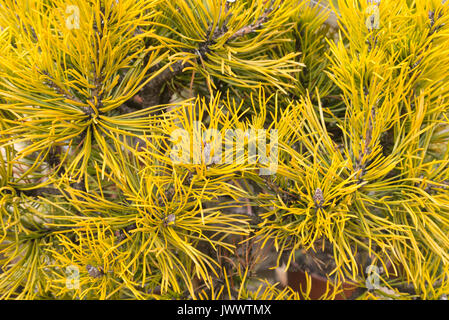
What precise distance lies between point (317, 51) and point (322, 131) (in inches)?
5.1

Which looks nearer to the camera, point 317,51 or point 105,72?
point 105,72

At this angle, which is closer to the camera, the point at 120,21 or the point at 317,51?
the point at 120,21

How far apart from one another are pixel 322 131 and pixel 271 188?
70 millimetres

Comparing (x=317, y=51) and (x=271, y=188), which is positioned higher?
(x=317, y=51)

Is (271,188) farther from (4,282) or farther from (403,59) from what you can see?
(4,282)

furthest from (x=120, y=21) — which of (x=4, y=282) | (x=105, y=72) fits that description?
(x=4, y=282)

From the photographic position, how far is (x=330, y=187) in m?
0.31

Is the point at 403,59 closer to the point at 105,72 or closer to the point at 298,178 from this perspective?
the point at 298,178

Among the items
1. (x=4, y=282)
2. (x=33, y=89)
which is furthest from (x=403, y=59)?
(x=4, y=282)

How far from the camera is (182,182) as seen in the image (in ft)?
1.00
